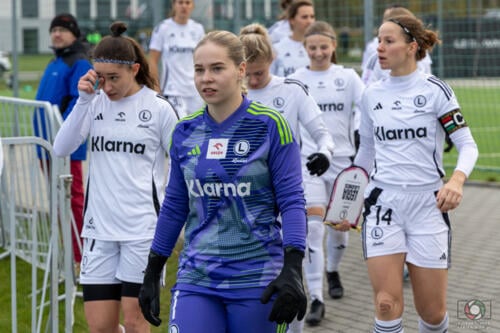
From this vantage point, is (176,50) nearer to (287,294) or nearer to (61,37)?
A: (61,37)

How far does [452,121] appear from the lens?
5426mm

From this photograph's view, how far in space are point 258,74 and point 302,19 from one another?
275cm

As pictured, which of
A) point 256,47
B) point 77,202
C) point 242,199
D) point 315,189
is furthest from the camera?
point 77,202

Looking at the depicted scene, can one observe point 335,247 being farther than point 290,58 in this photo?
No

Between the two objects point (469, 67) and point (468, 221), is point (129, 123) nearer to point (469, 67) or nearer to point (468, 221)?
point (468, 221)

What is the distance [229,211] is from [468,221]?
7.11m

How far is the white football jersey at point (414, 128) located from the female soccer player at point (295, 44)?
11.0 ft

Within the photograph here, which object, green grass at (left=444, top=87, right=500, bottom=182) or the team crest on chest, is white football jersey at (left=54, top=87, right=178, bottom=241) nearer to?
the team crest on chest

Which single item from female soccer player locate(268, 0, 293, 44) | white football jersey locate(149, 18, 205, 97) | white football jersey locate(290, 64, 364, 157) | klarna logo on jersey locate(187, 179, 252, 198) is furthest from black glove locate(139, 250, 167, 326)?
white football jersey locate(149, 18, 205, 97)

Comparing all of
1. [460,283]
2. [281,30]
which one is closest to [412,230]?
[460,283]

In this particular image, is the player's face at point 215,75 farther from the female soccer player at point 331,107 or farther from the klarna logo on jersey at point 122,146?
the female soccer player at point 331,107

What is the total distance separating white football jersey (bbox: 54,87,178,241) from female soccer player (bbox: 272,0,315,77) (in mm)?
3685

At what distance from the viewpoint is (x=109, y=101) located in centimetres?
546

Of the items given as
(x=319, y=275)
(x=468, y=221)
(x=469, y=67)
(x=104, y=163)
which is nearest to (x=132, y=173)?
(x=104, y=163)
